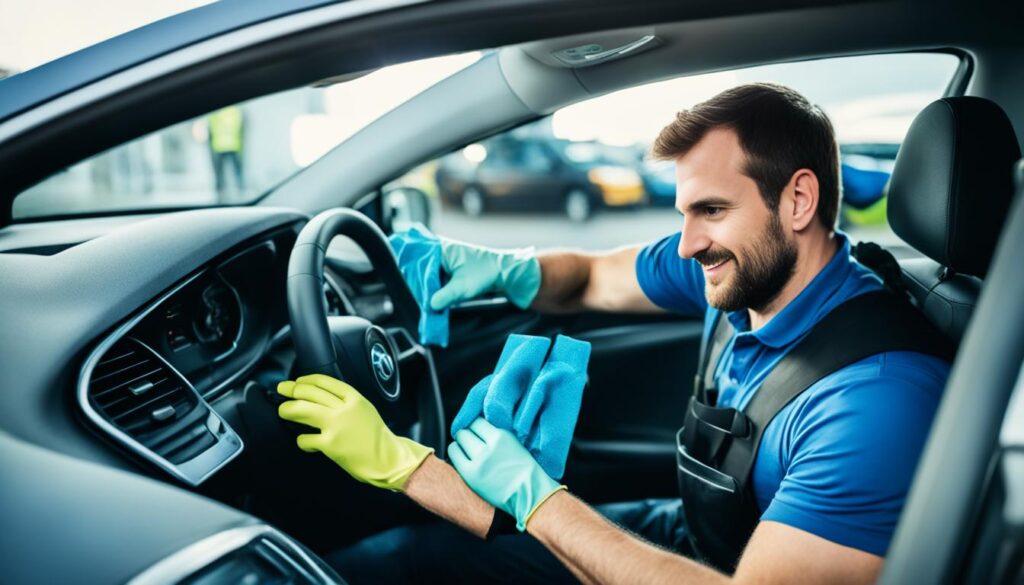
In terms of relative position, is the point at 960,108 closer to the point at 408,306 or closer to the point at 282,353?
the point at 408,306

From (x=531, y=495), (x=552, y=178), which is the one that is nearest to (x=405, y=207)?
(x=531, y=495)

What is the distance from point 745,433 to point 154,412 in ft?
3.25

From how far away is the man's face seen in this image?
1471 mm

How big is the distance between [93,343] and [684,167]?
3.50 ft

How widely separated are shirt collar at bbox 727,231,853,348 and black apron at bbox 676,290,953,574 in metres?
0.04

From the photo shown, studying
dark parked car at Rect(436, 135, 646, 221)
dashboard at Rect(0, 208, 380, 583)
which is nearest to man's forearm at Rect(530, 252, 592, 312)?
dashboard at Rect(0, 208, 380, 583)

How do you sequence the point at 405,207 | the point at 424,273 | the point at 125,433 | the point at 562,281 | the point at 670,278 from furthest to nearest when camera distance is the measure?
the point at 405,207 < the point at 562,281 < the point at 670,278 < the point at 424,273 < the point at 125,433

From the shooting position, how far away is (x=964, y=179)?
1.33m

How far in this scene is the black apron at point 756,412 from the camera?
133 cm

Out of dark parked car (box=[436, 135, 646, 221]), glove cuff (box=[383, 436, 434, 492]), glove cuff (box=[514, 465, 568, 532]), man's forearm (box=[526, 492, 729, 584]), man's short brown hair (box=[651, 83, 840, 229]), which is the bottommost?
dark parked car (box=[436, 135, 646, 221])

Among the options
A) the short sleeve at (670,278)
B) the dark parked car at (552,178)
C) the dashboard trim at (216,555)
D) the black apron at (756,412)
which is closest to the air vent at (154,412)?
the dashboard trim at (216,555)

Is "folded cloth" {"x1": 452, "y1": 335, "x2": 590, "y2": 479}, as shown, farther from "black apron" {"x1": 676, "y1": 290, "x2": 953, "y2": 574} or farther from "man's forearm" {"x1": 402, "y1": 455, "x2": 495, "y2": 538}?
"black apron" {"x1": 676, "y1": 290, "x2": 953, "y2": 574}

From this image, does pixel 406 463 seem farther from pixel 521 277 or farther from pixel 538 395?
pixel 521 277

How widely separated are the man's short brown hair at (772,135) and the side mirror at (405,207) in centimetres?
97
